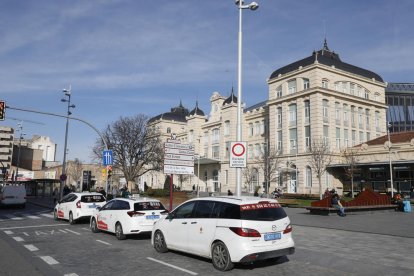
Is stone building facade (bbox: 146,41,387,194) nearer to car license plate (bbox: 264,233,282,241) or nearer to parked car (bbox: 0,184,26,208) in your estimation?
parked car (bbox: 0,184,26,208)

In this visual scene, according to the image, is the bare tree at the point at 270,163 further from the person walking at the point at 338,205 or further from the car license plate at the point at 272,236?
the car license plate at the point at 272,236

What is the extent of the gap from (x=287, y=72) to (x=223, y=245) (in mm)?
49303

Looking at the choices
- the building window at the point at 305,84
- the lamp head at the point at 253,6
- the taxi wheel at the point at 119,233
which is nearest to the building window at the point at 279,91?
the building window at the point at 305,84

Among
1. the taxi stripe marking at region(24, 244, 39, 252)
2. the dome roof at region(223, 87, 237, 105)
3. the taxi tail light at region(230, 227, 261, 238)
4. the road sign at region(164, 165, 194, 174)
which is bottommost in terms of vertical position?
the taxi stripe marking at region(24, 244, 39, 252)

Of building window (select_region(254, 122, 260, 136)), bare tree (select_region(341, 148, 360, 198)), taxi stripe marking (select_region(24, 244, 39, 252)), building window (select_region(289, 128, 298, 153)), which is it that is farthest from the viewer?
building window (select_region(254, 122, 260, 136))

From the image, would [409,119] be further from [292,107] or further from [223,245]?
[223,245]

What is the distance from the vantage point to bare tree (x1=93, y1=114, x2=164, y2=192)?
4659 centimetres

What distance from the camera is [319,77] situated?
49.9m

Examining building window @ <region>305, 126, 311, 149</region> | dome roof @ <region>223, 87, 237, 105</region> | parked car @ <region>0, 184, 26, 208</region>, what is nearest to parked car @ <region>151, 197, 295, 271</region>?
parked car @ <region>0, 184, 26, 208</region>

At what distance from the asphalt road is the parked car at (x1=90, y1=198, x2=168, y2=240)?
1.35 feet

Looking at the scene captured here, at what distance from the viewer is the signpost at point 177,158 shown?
15.9 meters

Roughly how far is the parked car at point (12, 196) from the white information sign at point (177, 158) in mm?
19878

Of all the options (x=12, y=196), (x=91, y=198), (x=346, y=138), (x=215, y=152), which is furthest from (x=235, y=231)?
(x=215, y=152)

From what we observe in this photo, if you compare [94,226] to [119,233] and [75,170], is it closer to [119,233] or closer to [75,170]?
[119,233]
